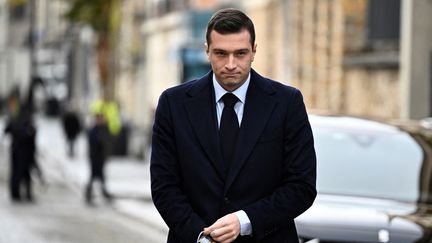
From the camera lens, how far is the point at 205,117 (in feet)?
18.4

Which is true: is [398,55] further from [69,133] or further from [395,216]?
[395,216]

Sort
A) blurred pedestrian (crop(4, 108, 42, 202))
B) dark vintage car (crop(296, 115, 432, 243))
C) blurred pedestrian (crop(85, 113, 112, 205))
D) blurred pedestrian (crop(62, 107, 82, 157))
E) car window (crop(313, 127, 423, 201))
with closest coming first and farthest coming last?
1. dark vintage car (crop(296, 115, 432, 243))
2. car window (crop(313, 127, 423, 201))
3. blurred pedestrian (crop(4, 108, 42, 202))
4. blurred pedestrian (crop(85, 113, 112, 205))
5. blurred pedestrian (crop(62, 107, 82, 157))

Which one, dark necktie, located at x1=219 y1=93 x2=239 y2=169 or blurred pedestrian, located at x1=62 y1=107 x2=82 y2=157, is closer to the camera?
dark necktie, located at x1=219 y1=93 x2=239 y2=169

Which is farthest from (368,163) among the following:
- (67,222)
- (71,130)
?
(71,130)

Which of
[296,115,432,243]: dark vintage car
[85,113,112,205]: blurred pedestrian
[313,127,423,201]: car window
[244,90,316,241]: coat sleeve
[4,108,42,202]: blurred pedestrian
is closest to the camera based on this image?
[244,90,316,241]: coat sleeve

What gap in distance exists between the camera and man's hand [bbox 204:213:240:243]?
5422 mm

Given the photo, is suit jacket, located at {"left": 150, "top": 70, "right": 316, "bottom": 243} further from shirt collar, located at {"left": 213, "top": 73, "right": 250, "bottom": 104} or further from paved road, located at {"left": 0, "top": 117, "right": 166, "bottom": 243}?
paved road, located at {"left": 0, "top": 117, "right": 166, "bottom": 243}

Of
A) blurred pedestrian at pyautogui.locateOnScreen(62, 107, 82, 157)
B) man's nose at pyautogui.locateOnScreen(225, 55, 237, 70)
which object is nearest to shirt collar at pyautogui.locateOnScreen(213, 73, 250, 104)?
man's nose at pyautogui.locateOnScreen(225, 55, 237, 70)

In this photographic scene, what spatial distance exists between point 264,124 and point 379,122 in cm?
576

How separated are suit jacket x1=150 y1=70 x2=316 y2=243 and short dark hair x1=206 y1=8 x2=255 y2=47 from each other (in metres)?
0.30

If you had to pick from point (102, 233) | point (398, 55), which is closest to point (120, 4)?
point (398, 55)

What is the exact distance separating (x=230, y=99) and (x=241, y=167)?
29cm

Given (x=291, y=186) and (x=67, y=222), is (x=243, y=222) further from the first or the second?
(x=67, y=222)

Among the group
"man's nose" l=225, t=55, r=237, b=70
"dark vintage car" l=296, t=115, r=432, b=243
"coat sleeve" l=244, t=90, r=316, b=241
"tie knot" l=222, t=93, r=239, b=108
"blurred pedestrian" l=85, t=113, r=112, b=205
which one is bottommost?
"blurred pedestrian" l=85, t=113, r=112, b=205
